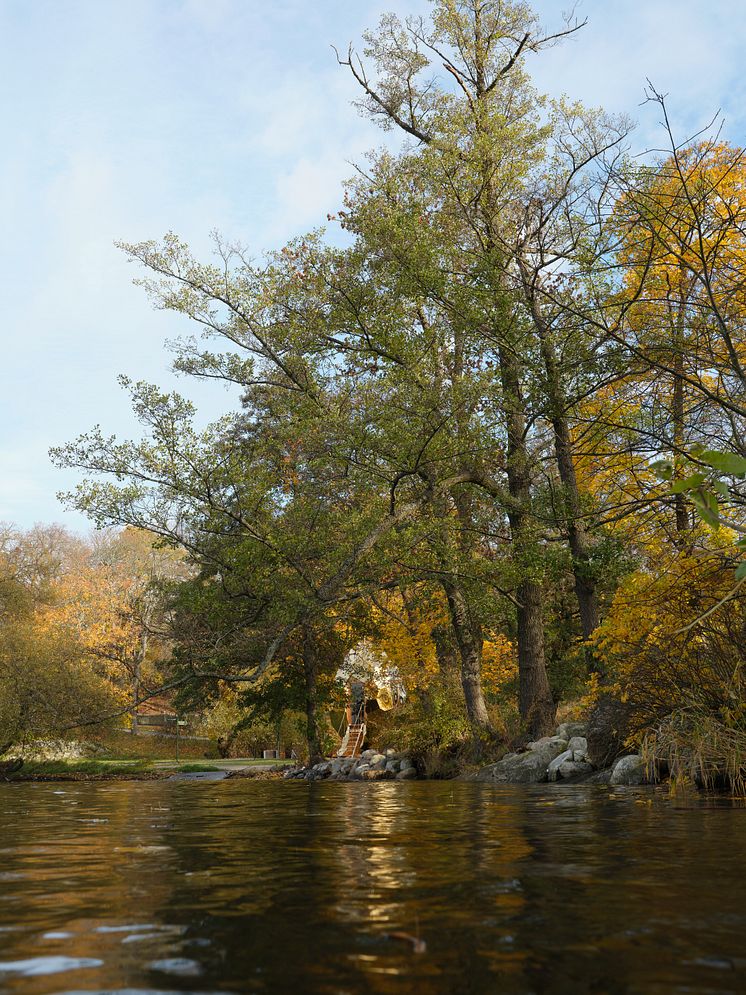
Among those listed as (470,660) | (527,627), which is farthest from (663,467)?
(470,660)

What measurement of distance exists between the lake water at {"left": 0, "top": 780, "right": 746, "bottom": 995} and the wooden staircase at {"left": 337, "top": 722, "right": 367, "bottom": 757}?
24.7 metres

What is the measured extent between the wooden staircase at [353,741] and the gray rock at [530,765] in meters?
14.2

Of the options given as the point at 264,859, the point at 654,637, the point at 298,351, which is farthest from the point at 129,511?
the point at 264,859

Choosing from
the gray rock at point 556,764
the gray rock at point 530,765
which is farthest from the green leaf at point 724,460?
the gray rock at point 530,765

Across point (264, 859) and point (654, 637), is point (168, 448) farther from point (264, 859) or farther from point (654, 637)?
point (264, 859)

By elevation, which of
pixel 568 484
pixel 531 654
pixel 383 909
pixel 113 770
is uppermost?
pixel 568 484

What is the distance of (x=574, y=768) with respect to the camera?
1312cm

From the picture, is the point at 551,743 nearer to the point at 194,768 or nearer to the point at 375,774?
the point at 375,774

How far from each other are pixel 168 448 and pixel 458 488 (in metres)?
6.68

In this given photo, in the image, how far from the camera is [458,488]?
19.6 m

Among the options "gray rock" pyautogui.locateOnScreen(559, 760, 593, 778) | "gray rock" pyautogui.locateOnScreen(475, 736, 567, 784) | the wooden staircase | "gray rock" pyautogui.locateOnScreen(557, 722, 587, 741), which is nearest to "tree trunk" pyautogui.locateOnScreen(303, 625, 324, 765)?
the wooden staircase

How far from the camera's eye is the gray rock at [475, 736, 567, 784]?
14.3 m

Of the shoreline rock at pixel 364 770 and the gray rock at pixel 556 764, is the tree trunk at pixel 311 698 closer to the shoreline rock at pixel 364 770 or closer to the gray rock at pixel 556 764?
the shoreline rock at pixel 364 770

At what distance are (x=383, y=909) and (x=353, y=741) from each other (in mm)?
28378
